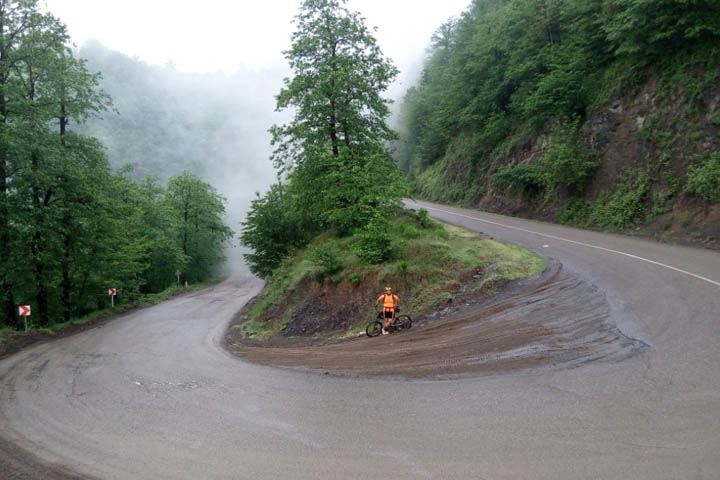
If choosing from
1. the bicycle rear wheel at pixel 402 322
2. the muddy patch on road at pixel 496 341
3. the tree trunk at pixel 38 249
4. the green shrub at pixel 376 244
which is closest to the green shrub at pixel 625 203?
the muddy patch on road at pixel 496 341

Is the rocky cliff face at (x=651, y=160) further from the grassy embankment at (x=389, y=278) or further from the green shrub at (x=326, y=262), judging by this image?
the green shrub at (x=326, y=262)

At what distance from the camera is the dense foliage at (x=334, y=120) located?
18688 mm

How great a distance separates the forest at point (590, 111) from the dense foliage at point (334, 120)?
15.0 feet

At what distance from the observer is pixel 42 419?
23.2ft

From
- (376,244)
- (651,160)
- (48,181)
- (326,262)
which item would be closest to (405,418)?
(376,244)

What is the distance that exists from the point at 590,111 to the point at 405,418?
86.7 ft

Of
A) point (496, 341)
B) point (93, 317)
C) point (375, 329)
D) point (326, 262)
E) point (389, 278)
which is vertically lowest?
point (93, 317)

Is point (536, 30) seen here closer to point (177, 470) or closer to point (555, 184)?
point (555, 184)

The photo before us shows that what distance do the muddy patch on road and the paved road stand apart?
17.0 inches

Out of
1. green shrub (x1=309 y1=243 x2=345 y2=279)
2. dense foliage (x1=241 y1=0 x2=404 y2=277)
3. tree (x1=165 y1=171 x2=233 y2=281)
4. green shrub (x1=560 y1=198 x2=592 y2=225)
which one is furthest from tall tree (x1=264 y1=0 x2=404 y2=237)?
tree (x1=165 y1=171 x2=233 y2=281)

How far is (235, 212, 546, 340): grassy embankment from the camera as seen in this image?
13.7 meters

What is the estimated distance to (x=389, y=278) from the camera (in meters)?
14.6

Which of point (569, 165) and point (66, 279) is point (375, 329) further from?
point (66, 279)

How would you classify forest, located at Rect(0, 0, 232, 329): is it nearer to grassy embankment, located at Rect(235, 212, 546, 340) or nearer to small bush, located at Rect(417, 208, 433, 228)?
grassy embankment, located at Rect(235, 212, 546, 340)
